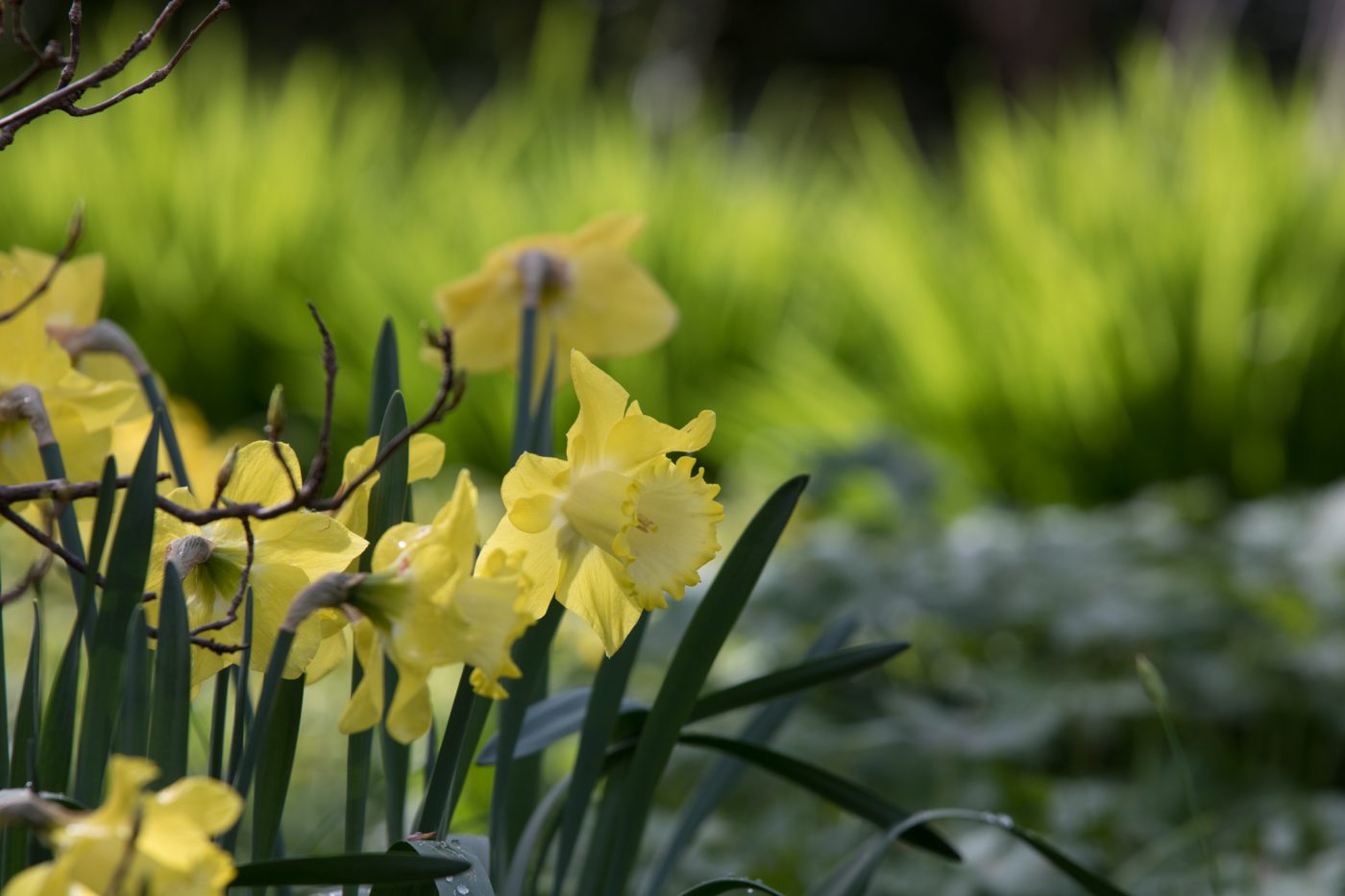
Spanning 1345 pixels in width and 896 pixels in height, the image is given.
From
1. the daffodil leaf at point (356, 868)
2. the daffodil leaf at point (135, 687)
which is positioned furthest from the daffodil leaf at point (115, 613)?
the daffodil leaf at point (356, 868)

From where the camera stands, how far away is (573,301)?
1.06 meters

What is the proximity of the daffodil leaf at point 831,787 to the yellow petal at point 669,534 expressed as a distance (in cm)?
25

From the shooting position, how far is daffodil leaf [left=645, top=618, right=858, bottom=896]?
934mm

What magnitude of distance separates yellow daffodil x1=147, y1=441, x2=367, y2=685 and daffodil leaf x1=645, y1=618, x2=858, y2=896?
319 millimetres

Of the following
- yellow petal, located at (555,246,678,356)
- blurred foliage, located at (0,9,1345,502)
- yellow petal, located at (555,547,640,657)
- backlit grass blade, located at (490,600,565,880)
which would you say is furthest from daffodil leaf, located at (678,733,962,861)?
blurred foliage, located at (0,9,1345,502)

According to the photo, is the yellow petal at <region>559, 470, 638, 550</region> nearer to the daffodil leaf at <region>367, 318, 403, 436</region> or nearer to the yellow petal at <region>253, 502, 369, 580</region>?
the yellow petal at <region>253, 502, 369, 580</region>

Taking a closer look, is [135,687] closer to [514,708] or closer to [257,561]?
[257,561]

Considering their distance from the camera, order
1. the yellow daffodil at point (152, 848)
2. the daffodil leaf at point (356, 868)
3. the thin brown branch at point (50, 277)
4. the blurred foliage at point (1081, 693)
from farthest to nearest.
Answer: the blurred foliage at point (1081, 693)
the thin brown branch at point (50, 277)
the daffodil leaf at point (356, 868)
the yellow daffodil at point (152, 848)

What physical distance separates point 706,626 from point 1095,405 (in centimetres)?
228

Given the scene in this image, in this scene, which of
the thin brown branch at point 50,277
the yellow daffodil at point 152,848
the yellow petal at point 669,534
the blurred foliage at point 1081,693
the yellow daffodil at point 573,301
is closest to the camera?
the yellow daffodil at point 152,848

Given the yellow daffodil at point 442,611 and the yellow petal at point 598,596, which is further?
the yellow petal at point 598,596

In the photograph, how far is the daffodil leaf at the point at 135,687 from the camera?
568 mm

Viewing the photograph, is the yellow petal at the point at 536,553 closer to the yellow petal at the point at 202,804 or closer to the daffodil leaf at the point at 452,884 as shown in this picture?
the daffodil leaf at the point at 452,884

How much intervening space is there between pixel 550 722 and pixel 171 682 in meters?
0.33
